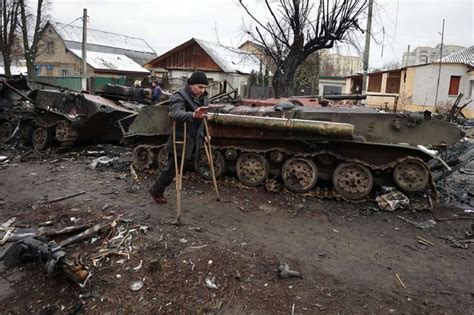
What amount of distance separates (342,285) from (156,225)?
7.87 ft

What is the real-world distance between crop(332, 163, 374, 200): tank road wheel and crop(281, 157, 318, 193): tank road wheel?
1.17 ft

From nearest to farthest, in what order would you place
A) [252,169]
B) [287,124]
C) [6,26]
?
[287,124] < [252,169] < [6,26]

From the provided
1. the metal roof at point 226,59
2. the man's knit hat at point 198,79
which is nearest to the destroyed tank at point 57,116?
the man's knit hat at point 198,79

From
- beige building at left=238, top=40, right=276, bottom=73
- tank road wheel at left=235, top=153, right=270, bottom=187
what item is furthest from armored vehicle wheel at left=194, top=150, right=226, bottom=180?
beige building at left=238, top=40, right=276, bottom=73

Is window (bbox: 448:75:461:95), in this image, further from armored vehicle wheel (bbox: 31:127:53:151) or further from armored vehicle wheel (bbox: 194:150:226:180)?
armored vehicle wheel (bbox: 31:127:53:151)

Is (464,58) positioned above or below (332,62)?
below

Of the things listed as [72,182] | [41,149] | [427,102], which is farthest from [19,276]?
[427,102]

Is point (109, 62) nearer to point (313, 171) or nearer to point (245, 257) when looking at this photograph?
point (313, 171)

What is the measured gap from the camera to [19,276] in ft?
12.7

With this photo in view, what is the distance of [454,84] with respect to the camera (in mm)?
29500

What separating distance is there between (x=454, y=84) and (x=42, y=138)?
94.7 ft

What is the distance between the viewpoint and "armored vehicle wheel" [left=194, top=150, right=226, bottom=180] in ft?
23.2

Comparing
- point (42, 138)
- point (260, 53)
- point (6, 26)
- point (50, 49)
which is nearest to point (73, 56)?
point (50, 49)

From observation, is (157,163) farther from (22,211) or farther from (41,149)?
(41,149)
